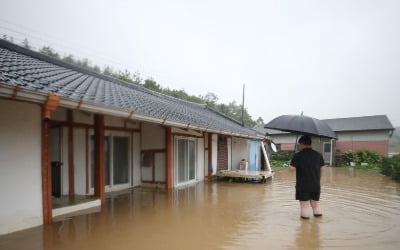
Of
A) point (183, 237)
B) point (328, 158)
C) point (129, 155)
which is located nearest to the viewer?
point (183, 237)

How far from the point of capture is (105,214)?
5891 mm

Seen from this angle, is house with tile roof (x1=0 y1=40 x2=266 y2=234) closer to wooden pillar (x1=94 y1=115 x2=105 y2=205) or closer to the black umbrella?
wooden pillar (x1=94 y1=115 x2=105 y2=205)

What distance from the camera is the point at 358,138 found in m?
25.7

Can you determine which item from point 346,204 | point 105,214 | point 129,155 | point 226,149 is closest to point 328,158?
point 226,149

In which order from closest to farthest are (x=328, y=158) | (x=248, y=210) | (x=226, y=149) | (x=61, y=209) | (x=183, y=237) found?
(x=183, y=237) < (x=61, y=209) < (x=248, y=210) < (x=226, y=149) < (x=328, y=158)

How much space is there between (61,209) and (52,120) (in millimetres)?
2092

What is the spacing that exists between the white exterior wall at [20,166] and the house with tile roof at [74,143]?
1 cm

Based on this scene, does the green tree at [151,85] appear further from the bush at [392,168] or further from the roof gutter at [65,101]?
the roof gutter at [65,101]

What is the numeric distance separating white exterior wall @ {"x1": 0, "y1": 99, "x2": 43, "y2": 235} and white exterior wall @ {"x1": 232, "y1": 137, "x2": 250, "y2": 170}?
11643 mm

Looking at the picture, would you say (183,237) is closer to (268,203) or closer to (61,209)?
(61,209)

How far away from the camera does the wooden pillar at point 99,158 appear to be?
21.5 feet

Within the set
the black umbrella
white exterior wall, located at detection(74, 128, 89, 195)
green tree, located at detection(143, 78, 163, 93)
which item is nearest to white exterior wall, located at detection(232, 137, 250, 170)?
the black umbrella

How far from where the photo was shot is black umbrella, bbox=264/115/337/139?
5.61m

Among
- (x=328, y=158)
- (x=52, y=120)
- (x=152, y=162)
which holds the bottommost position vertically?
(x=328, y=158)
